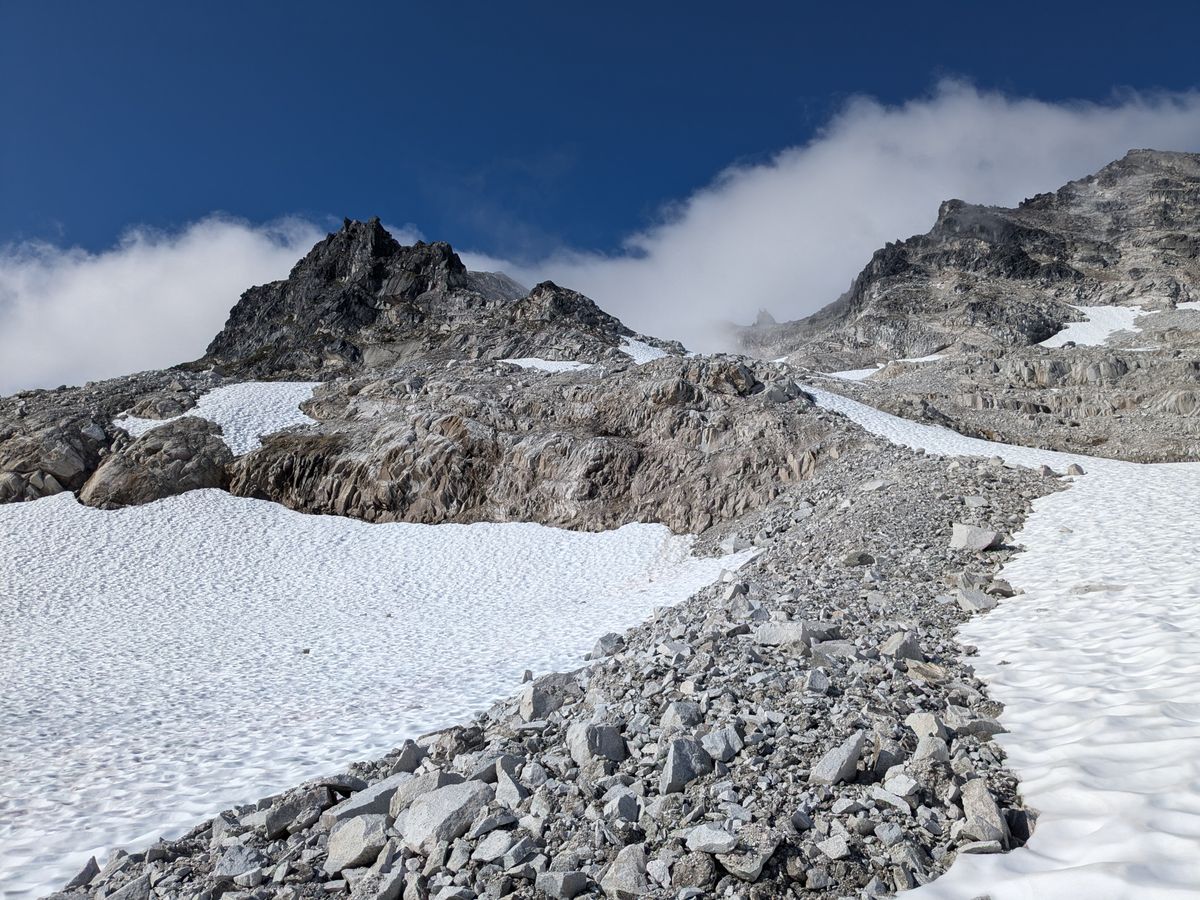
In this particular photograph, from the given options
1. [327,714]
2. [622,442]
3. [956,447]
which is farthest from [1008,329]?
[327,714]

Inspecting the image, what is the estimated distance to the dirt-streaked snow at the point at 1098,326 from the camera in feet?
292

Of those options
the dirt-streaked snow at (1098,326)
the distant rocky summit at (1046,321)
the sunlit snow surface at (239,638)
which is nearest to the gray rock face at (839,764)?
the sunlit snow surface at (239,638)

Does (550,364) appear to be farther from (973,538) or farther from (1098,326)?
(1098,326)

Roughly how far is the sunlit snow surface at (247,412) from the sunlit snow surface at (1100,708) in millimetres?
33170

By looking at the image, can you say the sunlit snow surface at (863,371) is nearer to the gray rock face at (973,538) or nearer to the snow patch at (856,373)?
the snow patch at (856,373)

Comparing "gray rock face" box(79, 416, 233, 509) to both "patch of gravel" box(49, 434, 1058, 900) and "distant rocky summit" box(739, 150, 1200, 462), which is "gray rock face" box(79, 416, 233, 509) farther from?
"distant rocky summit" box(739, 150, 1200, 462)

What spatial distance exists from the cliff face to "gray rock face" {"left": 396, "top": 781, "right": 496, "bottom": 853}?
A: 308 ft

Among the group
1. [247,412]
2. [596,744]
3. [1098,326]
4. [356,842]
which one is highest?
[1098,326]

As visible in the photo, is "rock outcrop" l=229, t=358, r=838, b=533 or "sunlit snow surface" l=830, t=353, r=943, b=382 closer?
"rock outcrop" l=229, t=358, r=838, b=533

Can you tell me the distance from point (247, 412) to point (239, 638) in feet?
70.7

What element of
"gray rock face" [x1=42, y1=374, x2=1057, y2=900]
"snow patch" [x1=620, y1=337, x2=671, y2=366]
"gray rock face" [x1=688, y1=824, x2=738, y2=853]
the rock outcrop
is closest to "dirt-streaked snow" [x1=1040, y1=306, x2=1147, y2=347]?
"snow patch" [x1=620, y1=337, x2=671, y2=366]

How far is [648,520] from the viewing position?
2602cm

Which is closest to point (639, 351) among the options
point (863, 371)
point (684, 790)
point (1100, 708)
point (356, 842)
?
point (1100, 708)

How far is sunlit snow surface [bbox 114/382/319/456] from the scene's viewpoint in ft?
106
